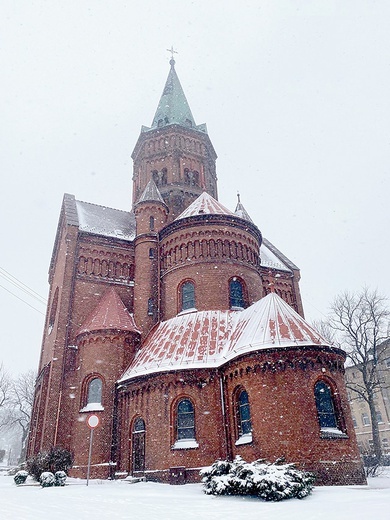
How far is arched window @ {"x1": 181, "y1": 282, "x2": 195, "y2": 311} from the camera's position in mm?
24719

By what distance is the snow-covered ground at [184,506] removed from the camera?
29.0 feet

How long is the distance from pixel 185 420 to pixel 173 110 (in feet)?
99.8

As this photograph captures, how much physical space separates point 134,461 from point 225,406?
5.23m

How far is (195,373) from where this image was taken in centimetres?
1936

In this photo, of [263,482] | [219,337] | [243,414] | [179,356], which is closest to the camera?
[263,482]

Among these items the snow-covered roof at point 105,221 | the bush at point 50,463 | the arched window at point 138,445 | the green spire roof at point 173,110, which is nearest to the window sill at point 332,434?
the arched window at point 138,445

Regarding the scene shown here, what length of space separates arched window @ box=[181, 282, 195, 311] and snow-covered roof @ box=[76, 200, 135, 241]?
5.96 meters

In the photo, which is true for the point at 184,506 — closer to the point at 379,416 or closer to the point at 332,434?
the point at 332,434

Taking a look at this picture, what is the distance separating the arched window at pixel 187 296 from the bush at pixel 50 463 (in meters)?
9.89

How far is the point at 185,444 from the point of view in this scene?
60.3 ft

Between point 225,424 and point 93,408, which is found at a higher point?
point 93,408

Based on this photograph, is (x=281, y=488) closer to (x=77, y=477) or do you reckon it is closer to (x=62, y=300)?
(x=77, y=477)

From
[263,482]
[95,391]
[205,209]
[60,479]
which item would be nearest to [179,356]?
[95,391]

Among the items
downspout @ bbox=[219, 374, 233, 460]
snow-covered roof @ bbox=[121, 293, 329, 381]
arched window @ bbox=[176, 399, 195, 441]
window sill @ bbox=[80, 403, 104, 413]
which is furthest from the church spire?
arched window @ bbox=[176, 399, 195, 441]
